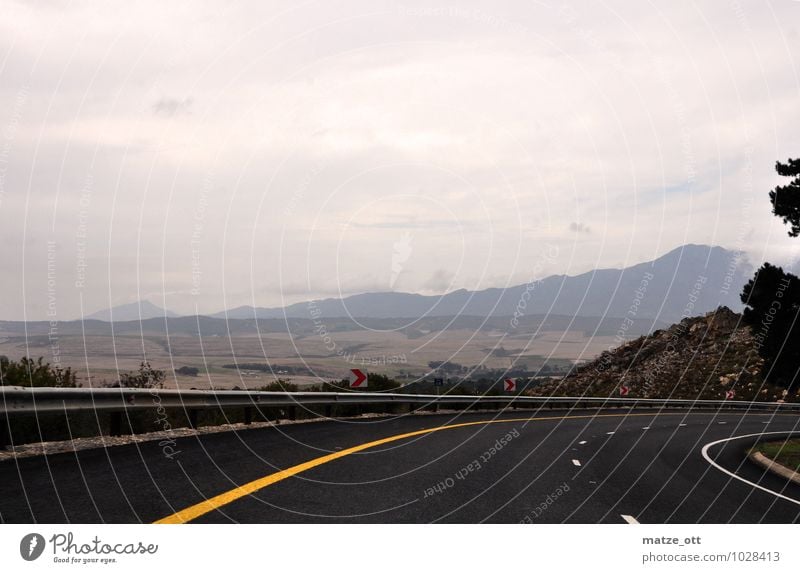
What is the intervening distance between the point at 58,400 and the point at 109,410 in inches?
84.2

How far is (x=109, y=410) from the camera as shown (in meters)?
14.6

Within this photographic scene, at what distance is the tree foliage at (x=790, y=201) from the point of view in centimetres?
3262

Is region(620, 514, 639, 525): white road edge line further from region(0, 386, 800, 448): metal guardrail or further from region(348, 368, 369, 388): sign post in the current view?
region(348, 368, 369, 388): sign post

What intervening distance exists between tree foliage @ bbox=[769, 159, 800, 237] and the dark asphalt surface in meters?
16.6

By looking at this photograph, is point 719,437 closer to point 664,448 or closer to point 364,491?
point 664,448

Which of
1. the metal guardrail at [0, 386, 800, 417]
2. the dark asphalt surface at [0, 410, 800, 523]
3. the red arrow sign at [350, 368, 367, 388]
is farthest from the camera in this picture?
the red arrow sign at [350, 368, 367, 388]

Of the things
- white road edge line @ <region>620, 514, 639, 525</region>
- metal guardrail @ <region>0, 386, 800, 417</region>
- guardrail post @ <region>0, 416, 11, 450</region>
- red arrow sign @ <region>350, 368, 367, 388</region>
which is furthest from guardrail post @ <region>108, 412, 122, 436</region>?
red arrow sign @ <region>350, 368, 367, 388</region>

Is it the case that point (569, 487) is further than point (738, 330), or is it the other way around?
point (738, 330)

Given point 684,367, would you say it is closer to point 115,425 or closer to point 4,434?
point 115,425

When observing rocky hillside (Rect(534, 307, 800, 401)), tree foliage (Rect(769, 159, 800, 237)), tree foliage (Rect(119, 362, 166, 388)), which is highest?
tree foliage (Rect(769, 159, 800, 237))

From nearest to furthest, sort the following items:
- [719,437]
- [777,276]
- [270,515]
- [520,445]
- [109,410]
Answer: [270,515] → [109,410] → [520,445] → [719,437] → [777,276]

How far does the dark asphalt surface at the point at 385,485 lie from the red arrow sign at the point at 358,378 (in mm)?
9782

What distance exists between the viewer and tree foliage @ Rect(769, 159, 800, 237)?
32625 millimetres
